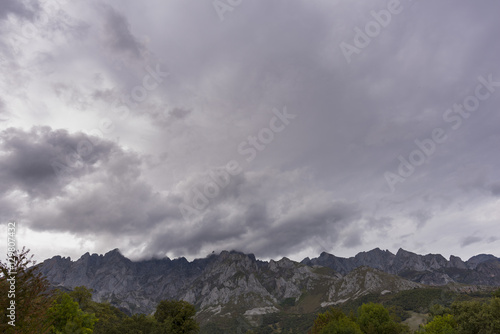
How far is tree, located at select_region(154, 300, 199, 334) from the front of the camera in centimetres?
6366

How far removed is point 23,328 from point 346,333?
45098 mm

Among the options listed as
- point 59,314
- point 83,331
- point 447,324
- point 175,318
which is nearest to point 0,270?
point 83,331

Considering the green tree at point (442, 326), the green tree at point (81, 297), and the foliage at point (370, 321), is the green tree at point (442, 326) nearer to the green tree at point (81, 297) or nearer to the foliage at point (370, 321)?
the foliage at point (370, 321)

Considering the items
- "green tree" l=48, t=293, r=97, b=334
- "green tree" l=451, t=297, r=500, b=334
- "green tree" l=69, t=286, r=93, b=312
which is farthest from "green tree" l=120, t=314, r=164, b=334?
"green tree" l=451, t=297, r=500, b=334

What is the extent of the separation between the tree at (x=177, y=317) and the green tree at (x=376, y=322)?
1573 inches

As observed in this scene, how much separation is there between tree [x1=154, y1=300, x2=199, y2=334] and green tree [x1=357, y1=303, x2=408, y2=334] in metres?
40.0

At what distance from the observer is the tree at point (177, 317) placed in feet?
209

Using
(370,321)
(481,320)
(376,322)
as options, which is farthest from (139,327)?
(481,320)

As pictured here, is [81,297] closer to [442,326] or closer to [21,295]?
[21,295]

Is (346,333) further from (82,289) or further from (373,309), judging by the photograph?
(82,289)

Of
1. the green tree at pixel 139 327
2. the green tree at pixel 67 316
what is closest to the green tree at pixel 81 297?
the green tree at pixel 67 316

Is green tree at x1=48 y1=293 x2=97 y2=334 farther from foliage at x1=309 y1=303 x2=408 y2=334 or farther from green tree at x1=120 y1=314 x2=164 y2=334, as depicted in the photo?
foliage at x1=309 y1=303 x2=408 y2=334

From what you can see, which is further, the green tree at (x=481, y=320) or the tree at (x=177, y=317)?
the tree at (x=177, y=317)

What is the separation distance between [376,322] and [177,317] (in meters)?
46.0
